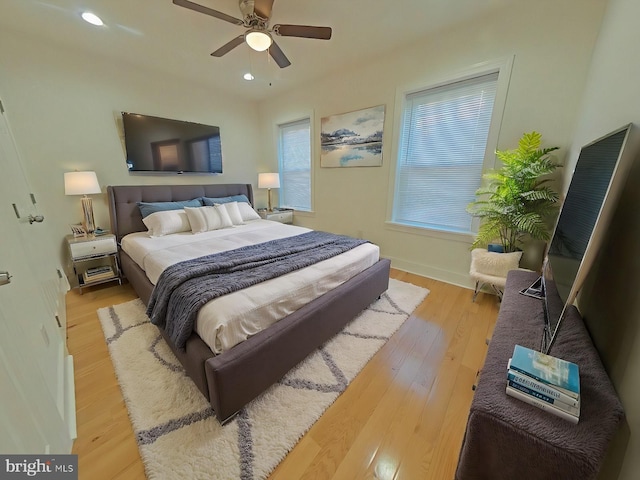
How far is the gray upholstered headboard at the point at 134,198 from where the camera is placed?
285 centimetres

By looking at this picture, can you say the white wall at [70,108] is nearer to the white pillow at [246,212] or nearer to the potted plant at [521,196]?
the white pillow at [246,212]

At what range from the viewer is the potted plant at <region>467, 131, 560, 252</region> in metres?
Answer: 1.94

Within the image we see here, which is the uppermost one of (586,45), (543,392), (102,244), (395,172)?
(586,45)

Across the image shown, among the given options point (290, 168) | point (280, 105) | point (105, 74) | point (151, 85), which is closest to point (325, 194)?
point (290, 168)

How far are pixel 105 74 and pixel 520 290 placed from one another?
179 inches

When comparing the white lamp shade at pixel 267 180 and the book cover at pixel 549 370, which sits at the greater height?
the white lamp shade at pixel 267 180

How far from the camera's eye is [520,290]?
1454 mm

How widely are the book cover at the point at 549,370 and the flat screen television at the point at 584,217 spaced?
9cm

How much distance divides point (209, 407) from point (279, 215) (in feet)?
10.2

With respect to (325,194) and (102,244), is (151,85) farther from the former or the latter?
(325,194)

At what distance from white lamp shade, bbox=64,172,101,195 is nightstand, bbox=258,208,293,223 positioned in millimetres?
2089

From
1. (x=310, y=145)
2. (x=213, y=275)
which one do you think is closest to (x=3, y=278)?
(x=213, y=275)

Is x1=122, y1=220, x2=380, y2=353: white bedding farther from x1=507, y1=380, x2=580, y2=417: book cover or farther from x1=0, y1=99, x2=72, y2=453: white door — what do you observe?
x1=507, y1=380, x2=580, y2=417: book cover

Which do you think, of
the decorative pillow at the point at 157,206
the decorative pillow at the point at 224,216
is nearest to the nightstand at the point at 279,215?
the decorative pillow at the point at 224,216
